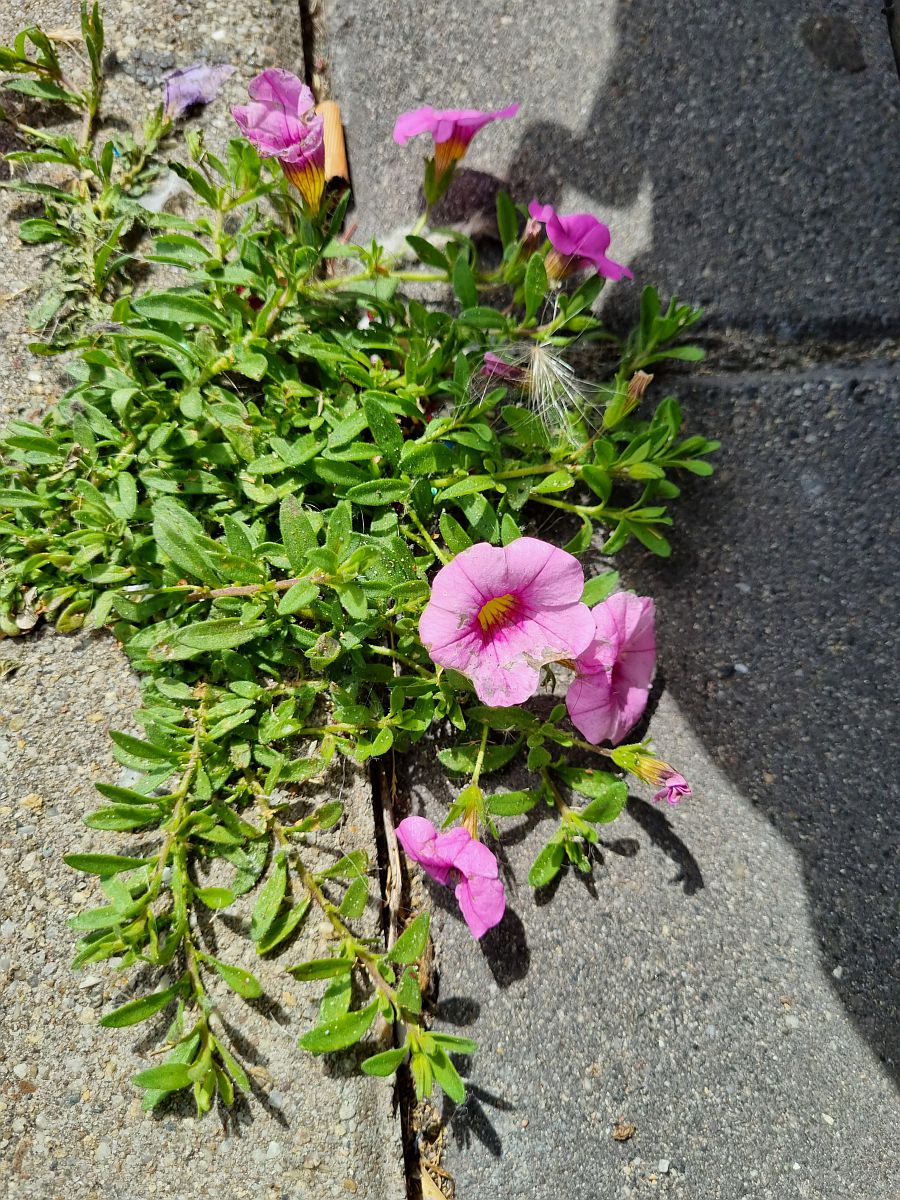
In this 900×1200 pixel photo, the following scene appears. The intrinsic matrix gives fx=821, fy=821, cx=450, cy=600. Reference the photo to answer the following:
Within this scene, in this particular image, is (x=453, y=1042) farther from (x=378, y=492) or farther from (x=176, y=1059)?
(x=378, y=492)

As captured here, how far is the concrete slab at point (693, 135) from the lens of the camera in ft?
5.71

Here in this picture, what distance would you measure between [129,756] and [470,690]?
0.60 metres

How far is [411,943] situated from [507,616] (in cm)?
57

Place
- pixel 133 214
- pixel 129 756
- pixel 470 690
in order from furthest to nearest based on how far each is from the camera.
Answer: pixel 133 214 → pixel 470 690 → pixel 129 756

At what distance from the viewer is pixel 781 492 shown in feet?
5.58

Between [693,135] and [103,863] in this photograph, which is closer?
[103,863]

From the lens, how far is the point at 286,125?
4.95ft

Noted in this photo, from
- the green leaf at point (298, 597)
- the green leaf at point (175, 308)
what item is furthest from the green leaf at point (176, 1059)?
the green leaf at point (175, 308)

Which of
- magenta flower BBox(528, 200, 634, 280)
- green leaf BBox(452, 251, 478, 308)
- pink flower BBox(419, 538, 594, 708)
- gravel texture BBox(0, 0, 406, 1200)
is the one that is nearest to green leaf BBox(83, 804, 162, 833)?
gravel texture BBox(0, 0, 406, 1200)

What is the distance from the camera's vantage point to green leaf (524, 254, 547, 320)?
149cm

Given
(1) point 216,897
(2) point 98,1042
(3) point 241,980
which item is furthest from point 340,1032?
(2) point 98,1042

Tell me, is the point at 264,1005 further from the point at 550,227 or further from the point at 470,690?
the point at 550,227

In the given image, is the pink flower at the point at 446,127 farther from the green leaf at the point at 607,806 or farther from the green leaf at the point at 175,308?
the green leaf at the point at 607,806

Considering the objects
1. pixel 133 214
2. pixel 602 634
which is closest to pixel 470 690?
pixel 602 634
